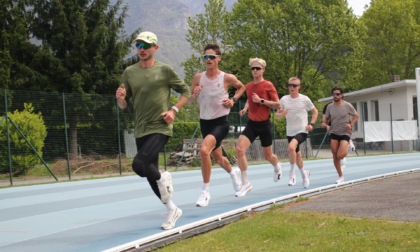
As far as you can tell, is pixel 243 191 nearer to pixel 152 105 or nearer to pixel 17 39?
pixel 152 105

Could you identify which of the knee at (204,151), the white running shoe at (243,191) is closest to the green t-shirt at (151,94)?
the knee at (204,151)

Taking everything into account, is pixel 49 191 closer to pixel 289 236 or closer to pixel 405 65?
pixel 289 236

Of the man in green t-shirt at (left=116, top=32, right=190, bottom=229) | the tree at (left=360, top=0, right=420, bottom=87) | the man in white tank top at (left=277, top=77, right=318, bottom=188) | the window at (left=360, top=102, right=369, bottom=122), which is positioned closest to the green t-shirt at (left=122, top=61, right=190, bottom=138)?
the man in green t-shirt at (left=116, top=32, right=190, bottom=229)

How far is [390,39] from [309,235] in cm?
4943

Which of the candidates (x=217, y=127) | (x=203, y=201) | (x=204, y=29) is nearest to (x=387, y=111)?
(x=204, y=29)

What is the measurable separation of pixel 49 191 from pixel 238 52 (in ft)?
110

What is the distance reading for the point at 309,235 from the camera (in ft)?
18.5

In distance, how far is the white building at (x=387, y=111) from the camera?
3062 centimetres

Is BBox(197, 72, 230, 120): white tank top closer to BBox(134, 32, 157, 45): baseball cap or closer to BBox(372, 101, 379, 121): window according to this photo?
BBox(134, 32, 157, 45): baseball cap

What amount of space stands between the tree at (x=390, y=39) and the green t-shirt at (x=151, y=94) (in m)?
46.4

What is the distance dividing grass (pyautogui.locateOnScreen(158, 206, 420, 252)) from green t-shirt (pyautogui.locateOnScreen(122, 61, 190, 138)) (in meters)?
1.36

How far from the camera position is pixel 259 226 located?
6.30 m

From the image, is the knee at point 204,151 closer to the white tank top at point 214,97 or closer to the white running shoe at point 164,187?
the white tank top at point 214,97

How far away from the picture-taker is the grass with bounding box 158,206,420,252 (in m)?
5.12
